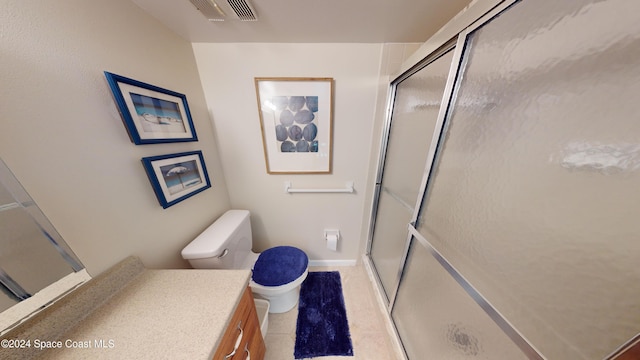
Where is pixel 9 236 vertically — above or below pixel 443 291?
above

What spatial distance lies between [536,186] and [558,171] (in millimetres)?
56

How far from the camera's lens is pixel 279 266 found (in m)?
1.29

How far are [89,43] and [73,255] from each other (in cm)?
83

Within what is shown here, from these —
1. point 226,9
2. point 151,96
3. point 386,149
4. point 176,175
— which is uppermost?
point 226,9

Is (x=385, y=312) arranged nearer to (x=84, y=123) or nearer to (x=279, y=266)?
(x=279, y=266)

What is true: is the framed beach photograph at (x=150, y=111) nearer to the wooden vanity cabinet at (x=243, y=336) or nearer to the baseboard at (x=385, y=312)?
the wooden vanity cabinet at (x=243, y=336)

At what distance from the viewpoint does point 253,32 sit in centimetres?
103

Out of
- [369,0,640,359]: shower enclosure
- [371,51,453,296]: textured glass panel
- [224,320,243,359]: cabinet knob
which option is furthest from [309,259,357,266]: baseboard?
[224,320,243,359]: cabinet knob

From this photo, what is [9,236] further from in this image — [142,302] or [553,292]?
[553,292]

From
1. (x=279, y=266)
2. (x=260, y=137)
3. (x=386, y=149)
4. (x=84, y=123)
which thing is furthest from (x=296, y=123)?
(x=279, y=266)

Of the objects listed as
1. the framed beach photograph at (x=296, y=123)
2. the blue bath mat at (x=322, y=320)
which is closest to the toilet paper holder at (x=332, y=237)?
the blue bath mat at (x=322, y=320)

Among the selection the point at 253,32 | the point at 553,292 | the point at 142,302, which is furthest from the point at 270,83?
the point at 553,292

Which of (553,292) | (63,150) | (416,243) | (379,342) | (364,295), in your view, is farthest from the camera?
(364,295)

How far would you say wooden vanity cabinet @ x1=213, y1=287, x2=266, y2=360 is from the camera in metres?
0.61
